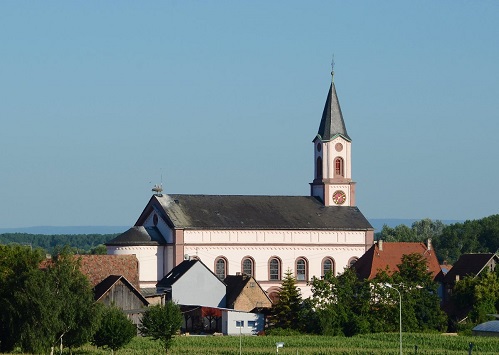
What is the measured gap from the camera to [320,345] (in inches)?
2908

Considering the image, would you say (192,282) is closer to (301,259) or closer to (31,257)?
(301,259)

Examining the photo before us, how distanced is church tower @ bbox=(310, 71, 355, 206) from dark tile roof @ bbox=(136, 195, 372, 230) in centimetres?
96

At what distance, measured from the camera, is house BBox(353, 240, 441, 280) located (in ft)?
327

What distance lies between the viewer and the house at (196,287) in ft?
307

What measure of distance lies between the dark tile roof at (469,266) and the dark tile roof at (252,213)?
9.95 metres

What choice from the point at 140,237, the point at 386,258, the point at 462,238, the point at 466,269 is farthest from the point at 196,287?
the point at 462,238

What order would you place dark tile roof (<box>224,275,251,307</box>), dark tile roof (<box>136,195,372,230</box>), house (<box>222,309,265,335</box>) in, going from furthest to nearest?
dark tile roof (<box>136,195,372,230</box>)
dark tile roof (<box>224,275,251,307</box>)
house (<box>222,309,265,335</box>)

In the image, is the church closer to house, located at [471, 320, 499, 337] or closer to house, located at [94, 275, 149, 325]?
house, located at [94, 275, 149, 325]

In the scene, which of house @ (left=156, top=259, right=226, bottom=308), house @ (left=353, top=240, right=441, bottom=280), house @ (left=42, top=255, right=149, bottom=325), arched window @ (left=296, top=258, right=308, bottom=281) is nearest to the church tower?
arched window @ (left=296, top=258, right=308, bottom=281)

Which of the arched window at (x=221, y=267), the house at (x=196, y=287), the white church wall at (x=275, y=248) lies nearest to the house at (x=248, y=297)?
the house at (x=196, y=287)

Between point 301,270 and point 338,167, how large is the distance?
32.7 feet

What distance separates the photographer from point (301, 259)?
105 m

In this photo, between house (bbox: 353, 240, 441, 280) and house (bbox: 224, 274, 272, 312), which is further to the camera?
house (bbox: 353, 240, 441, 280)

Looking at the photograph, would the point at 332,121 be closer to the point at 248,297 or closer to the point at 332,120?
the point at 332,120
